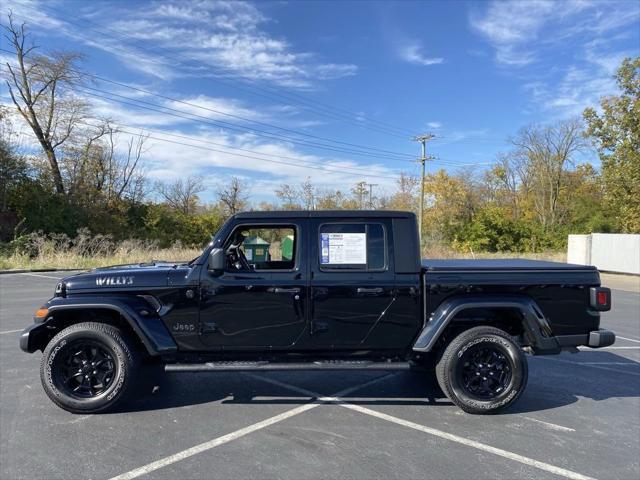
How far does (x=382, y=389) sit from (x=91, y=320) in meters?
3.11

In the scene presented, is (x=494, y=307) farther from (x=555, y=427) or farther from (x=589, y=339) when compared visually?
(x=555, y=427)

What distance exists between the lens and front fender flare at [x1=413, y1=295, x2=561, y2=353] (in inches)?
166

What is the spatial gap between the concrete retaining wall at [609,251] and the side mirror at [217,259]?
2189 centimetres

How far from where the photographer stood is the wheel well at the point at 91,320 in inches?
169

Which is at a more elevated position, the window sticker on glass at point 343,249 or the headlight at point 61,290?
the window sticker on glass at point 343,249

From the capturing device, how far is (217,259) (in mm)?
4172

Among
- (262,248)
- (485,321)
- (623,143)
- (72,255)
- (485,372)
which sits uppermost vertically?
(623,143)

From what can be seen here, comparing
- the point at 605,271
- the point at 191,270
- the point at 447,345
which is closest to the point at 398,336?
the point at 447,345

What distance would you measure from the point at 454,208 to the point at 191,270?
4168cm

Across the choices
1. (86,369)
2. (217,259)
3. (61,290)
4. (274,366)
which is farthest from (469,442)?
(61,290)

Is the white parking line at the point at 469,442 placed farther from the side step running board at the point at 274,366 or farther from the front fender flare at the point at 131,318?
the front fender flare at the point at 131,318

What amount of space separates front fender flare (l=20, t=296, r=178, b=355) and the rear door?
1.40m

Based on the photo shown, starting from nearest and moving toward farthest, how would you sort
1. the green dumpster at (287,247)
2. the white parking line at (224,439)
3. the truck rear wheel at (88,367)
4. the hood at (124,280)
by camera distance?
the white parking line at (224,439) < the truck rear wheel at (88,367) < the hood at (124,280) < the green dumpster at (287,247)

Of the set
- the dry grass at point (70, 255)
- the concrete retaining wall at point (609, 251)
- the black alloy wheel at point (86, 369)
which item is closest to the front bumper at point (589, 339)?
the black alloy wheel at point (86, 369)
